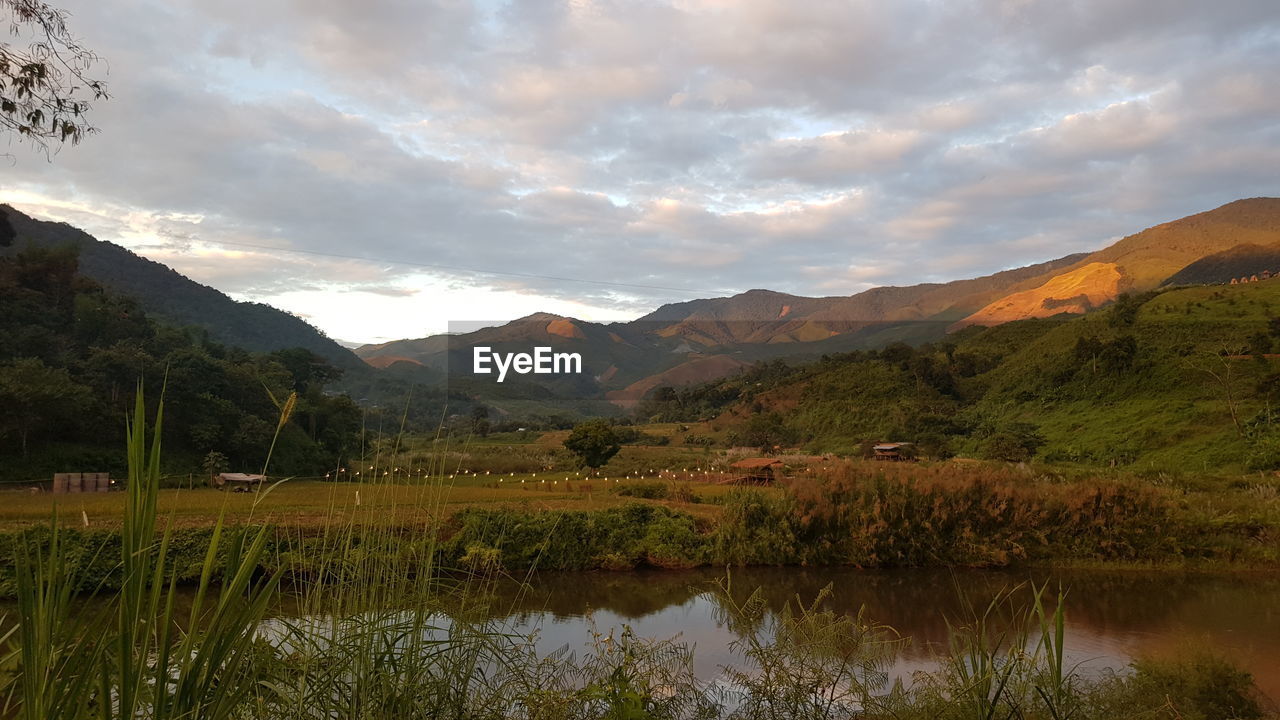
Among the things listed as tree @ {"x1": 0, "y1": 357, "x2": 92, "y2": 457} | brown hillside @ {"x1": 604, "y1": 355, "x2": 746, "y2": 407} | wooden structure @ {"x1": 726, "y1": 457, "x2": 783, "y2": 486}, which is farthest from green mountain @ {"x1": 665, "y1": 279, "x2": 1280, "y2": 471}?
brown hillside @ {"x1": 604, "y1": 355, "x2": 746, "y2": 407}

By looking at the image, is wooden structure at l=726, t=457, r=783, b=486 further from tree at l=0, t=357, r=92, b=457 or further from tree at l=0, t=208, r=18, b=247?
tree at l=0, t=208, r=18, b=247

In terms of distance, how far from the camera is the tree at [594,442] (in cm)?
2493

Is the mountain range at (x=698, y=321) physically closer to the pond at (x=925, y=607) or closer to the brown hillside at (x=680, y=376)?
the brown hillside at (x=680, y=376)

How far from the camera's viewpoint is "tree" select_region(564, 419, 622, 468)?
81.8 feet

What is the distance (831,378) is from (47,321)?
133ft

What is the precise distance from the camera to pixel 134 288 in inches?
2921

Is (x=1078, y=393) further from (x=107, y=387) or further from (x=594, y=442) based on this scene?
(x=107, y=387)

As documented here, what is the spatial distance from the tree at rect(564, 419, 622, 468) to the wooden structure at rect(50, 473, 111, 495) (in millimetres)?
12722

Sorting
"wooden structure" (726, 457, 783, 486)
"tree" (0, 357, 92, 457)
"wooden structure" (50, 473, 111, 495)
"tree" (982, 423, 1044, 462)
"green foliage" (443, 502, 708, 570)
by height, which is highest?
"tree" (0, 357, 92, 457)

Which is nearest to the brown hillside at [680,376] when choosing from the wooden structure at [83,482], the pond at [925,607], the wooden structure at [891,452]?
the wooden structure at [891,452]

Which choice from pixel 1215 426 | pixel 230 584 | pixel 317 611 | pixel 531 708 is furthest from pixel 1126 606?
pixel 1215 426

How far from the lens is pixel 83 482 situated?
1831 centimetres

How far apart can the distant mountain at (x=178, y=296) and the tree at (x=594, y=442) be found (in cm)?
5495

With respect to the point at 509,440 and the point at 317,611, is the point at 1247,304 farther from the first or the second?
the point at 317,611
